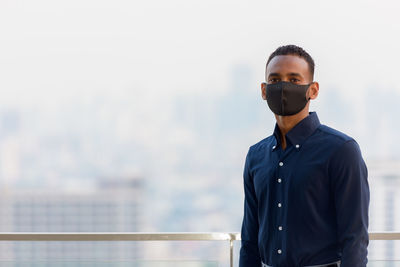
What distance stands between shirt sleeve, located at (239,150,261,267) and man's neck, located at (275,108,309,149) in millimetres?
188

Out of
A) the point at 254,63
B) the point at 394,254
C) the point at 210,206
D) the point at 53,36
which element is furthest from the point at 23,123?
the point at 394,254

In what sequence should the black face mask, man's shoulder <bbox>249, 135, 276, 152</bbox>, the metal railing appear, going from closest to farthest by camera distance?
the black face mask → man's shoulder <bbox>249, 135, 276, 152</bbox> → the metal railing

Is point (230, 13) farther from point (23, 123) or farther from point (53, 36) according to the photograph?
point (23, 123)

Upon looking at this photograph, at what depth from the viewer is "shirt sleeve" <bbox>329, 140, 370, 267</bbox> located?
1.46 meters

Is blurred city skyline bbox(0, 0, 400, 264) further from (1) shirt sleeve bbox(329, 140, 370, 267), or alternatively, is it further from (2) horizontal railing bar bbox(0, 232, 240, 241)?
(1) shirt sleeve bbox(329, 140, 370, 267)

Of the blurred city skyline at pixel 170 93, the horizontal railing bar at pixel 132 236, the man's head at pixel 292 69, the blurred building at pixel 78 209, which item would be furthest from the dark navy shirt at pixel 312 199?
the blurred building at pixel 78 209

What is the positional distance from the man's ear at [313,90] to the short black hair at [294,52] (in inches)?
1.4

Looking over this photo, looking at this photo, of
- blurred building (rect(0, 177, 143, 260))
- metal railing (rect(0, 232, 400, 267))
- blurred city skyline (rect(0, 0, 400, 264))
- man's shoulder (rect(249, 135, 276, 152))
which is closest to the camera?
man's shoulder (rect(249, 135, 276, 152))

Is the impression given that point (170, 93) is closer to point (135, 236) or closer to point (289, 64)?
point (135, 236)

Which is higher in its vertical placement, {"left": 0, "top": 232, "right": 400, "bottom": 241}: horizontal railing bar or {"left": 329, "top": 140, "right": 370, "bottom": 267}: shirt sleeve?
{"left": 329, "top": 140, "right": 370, "bottom": 267}: shirt sleeve

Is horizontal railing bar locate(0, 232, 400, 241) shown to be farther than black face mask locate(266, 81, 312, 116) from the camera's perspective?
Yes

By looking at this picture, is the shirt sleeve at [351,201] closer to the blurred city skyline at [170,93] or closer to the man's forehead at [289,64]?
the man's forehead at [289,64]

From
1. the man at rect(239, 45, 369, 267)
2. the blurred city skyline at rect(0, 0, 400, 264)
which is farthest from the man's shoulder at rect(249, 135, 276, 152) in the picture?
the blurred city skyline at rect(0, 0, 400, 264)

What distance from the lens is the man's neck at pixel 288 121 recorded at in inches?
65.3
